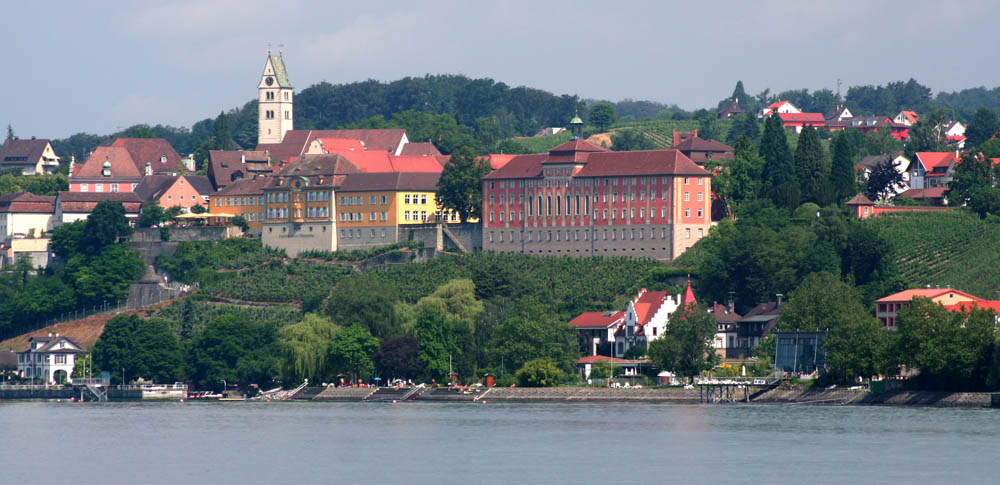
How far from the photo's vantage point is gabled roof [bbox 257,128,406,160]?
16050cm

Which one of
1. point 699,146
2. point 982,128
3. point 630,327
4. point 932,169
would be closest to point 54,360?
point 630,327

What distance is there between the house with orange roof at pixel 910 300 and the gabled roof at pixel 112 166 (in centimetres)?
7491

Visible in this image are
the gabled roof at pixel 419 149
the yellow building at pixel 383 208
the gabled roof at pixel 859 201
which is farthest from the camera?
the gabled roof at pixel 419 149

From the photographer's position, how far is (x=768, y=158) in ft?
409

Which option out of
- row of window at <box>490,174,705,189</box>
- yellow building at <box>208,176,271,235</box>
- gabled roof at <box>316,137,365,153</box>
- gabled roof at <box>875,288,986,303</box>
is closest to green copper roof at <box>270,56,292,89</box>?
gabled roof at <box>316,137,365,153</box>

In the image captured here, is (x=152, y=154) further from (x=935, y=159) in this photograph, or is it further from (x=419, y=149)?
(x=935, y=159)

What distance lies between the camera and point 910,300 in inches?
3893

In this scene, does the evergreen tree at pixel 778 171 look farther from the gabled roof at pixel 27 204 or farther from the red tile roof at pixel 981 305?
the gabled roof at pixel 27 204

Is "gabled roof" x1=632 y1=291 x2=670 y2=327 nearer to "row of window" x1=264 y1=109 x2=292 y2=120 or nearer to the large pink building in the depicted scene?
the large pink building

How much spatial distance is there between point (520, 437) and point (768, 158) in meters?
51.2

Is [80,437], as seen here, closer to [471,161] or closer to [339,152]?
[471,161]

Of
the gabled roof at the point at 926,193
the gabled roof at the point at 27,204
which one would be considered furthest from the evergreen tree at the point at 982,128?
the gabled roof at the point at 27,204

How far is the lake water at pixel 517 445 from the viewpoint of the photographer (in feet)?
214

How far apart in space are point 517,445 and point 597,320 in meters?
37.5
